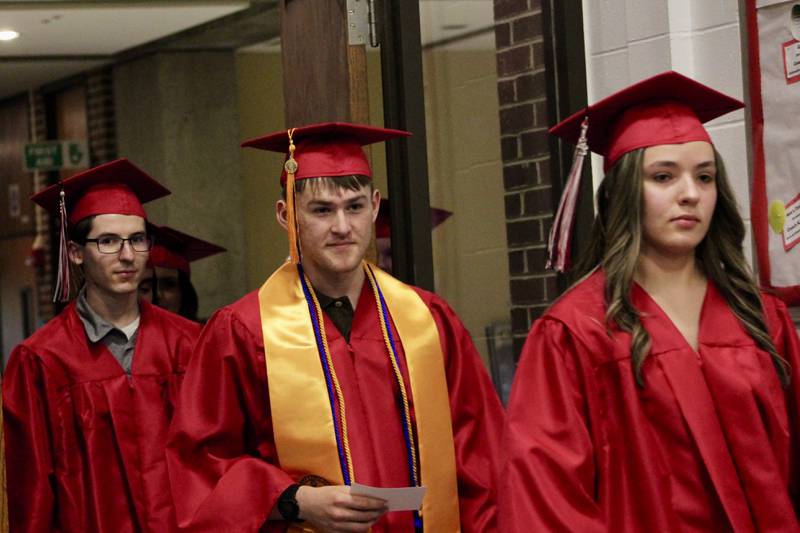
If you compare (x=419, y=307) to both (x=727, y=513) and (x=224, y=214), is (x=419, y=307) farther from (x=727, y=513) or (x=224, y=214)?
(x=224, y=214)

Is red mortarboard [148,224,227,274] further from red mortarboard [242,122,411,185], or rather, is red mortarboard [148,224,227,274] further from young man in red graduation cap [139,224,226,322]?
red mortarboard [242,122,411,185]

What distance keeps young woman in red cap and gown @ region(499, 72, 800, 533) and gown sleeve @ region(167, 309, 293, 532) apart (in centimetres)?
82

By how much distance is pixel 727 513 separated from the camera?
311cm

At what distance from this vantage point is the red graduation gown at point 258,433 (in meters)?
3.72

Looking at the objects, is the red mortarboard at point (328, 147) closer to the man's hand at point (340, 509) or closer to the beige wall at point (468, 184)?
the man's hand at point (340, 509)

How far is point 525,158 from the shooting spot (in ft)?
17.8

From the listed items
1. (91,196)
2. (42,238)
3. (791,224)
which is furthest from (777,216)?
(42,238)

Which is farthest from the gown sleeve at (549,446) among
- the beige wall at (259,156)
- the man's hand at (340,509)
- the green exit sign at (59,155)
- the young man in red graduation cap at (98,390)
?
the green exit sign at (59,155)

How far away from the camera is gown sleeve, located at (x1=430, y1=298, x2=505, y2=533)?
12.6 feet

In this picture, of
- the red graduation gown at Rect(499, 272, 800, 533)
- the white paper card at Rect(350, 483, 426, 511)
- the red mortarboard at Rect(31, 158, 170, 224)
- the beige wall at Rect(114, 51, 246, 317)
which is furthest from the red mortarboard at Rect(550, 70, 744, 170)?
Answer: the beige wall at Rect(114, 51, 246, 317)

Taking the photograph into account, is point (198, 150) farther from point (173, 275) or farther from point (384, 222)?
point (384, 222)

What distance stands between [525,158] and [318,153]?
64.1 inches

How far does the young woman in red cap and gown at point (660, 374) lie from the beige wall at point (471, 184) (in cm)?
192

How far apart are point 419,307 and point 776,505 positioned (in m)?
1.15
